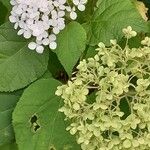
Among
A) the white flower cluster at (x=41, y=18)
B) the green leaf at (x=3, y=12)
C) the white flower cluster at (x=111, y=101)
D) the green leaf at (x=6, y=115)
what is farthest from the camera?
the green leaf at (x=3, y=12)

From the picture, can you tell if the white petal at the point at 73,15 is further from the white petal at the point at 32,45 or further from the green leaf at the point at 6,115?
the green leaf at the point at 6,115

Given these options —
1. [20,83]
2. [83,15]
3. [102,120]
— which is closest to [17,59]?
[20,83]

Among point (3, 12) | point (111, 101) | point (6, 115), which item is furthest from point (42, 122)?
point (3, 12)

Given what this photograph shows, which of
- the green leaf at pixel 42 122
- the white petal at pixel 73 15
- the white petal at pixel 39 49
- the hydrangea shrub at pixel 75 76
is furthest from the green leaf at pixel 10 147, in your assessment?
the white petal at pixel 73 15

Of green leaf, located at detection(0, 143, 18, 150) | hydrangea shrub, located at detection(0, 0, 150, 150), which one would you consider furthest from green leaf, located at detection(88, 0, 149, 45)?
green leaf, located at detection(0, 143, 18, 150)

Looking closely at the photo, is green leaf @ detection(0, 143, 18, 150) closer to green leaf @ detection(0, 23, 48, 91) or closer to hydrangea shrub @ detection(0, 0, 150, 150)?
hydrangea shrub @ detection(0, 0, 150, 150)

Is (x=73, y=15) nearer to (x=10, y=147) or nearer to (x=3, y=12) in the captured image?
(x=3, y=12)

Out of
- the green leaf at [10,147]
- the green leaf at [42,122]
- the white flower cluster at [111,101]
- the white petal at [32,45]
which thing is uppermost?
the white petal at [32,45]
